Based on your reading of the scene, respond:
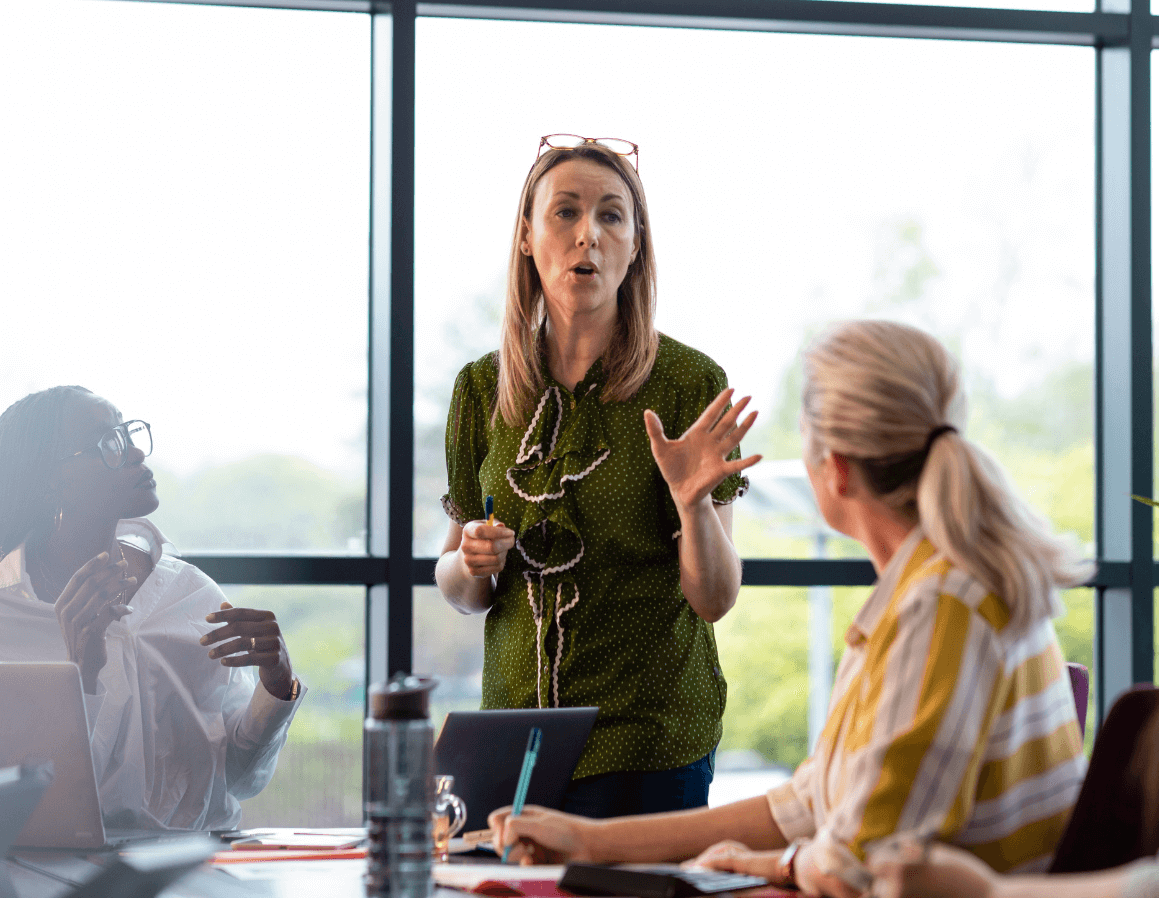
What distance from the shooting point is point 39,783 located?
3.59ft

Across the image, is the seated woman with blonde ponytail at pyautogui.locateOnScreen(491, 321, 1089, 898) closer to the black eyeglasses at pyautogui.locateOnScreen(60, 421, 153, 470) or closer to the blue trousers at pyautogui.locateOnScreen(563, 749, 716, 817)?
the blue trousers at pyautogui.locateOnScreen(563, 749, 716, 817)

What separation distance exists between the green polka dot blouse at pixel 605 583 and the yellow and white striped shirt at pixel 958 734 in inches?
27.1

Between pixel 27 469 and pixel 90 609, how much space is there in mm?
291

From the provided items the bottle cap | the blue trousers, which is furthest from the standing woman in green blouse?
the bottle cap

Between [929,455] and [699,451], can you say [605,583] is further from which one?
[929,455]

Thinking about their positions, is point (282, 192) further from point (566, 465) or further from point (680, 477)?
point (680, 477)

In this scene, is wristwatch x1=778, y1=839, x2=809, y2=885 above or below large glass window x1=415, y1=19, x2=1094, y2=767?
below

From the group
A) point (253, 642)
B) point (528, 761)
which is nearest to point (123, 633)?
point (253, 642)

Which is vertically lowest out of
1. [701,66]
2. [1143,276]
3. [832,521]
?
[832,521]

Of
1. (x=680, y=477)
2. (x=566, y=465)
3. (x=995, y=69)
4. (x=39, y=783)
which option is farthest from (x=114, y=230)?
(x=995, y=69)

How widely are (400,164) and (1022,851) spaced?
2.32 m

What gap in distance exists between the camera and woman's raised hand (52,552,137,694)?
194 cm

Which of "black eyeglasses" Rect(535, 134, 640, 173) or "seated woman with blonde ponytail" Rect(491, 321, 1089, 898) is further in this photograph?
"black eyeglasses" Rect(535, 134, 640, 173)

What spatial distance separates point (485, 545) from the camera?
1887 mm
